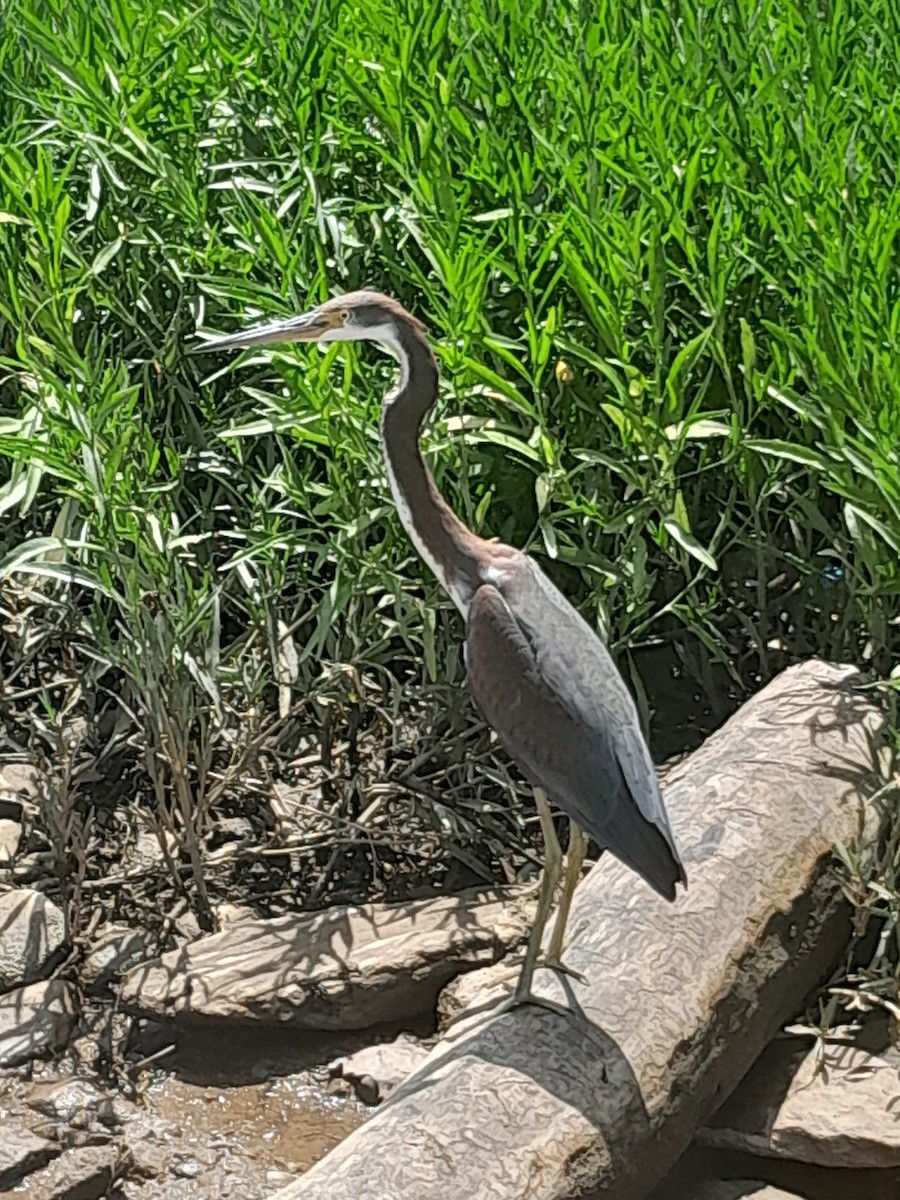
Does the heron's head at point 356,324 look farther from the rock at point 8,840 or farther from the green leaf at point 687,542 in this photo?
the rock at point 8,840

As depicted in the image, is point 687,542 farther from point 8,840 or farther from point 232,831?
point 8,840

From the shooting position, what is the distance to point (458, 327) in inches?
107

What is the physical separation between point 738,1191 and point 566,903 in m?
0.46

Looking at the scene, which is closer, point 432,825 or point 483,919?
point 483,919

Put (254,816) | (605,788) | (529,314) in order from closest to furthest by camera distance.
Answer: (605,788) → (529,314) → (254,816)

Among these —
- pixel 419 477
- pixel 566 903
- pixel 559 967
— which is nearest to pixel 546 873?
pixel 566 903

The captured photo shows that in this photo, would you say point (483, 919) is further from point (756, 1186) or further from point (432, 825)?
point (756, 1186)

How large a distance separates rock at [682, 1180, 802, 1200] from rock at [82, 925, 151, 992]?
3.66ft

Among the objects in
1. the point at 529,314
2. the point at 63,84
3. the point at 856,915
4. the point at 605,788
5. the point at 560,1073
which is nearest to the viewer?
the point at 560,1073

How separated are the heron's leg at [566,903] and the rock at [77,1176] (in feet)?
2.66

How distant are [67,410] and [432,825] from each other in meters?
0.99

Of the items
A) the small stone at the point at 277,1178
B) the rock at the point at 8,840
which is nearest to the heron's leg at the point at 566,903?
the small stone at the point at 277,1178

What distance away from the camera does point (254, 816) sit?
10.6 feet

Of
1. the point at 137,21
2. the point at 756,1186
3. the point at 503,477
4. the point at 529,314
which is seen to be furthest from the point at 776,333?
the point at 137,21
